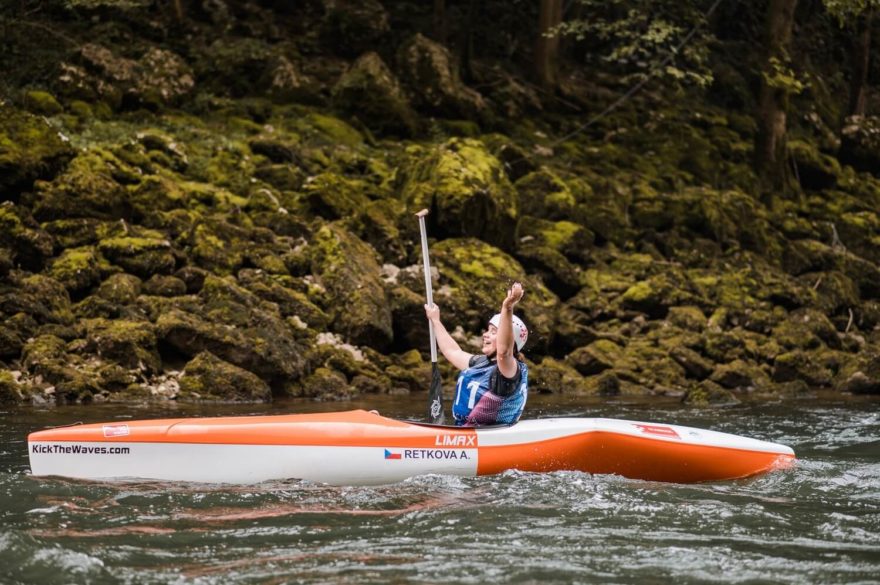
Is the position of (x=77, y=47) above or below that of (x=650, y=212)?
above

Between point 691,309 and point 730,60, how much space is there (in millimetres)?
11306

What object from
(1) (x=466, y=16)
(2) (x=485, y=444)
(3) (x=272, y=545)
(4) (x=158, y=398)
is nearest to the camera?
(3) (x=272, y=545)

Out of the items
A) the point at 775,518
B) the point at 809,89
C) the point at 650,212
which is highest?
the point at 809,89

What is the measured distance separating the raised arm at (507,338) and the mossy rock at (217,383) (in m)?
4.17

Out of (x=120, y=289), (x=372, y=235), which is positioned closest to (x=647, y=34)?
(x=372, y=235)

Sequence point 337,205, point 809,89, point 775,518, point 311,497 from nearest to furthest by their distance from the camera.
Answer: point 775,518
point 311,497
point 337,205
point 809,89

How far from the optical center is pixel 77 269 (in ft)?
34.9

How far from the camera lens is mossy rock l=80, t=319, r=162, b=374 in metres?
9.75

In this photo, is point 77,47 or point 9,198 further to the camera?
point 77,47

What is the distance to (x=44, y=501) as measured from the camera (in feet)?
18.1

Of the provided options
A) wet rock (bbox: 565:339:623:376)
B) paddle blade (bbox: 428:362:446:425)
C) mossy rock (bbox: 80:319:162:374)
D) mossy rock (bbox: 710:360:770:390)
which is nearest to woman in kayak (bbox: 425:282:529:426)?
paddle blade (bbox: 428:362:446:425)

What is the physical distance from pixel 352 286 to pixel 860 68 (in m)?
14.2

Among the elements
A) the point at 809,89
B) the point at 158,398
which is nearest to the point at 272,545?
the point at 158,398

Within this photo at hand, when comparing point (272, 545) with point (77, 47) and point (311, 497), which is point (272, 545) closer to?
point (311, 497)
